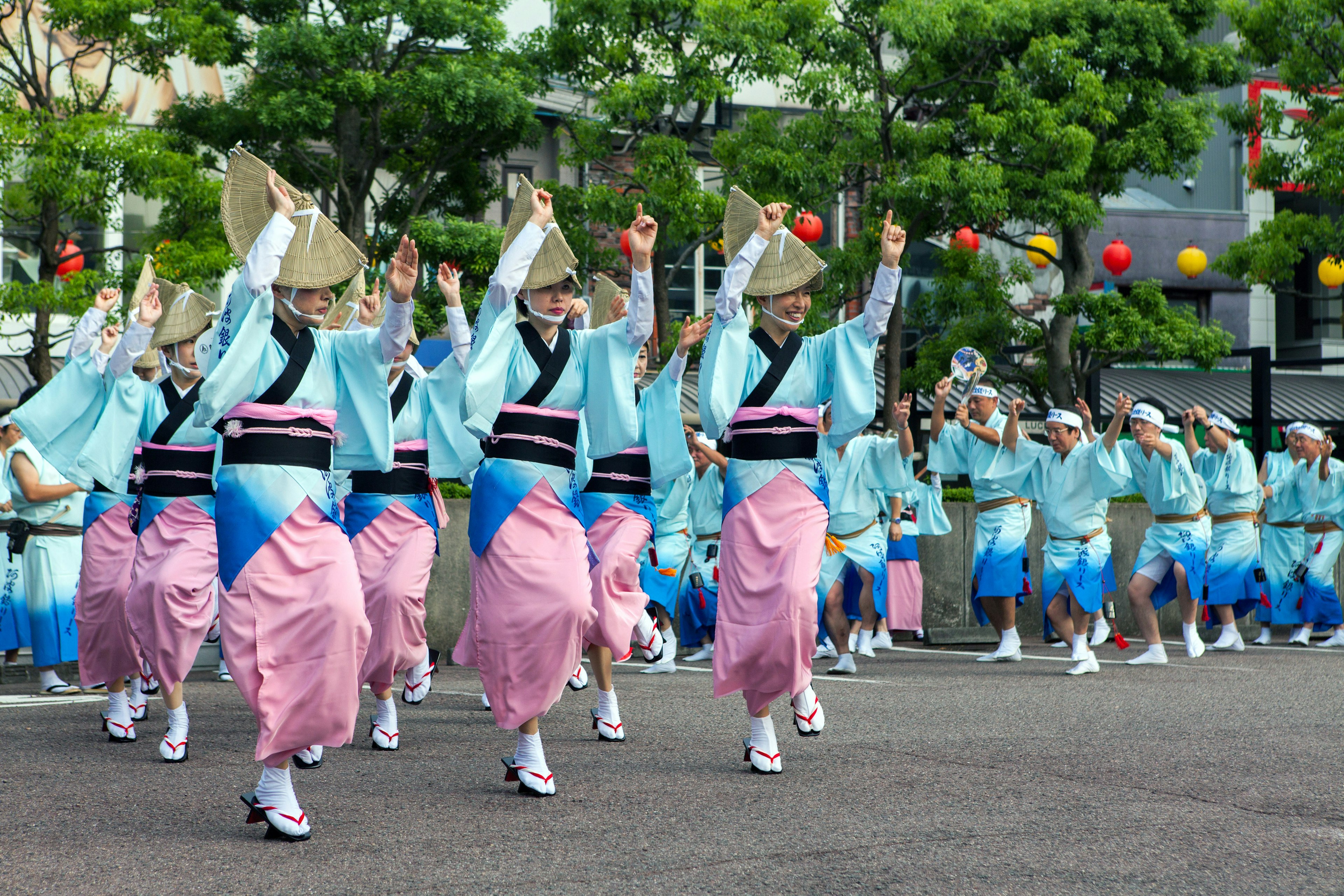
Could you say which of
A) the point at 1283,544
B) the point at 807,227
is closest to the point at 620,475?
the point at 807,227

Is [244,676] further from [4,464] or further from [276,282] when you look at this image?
[4,464]

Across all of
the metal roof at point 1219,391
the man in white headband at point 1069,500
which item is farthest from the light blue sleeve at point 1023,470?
the metal roof at point 1219,391

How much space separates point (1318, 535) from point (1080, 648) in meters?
4.53

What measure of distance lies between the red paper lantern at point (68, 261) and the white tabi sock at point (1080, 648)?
31.4ft

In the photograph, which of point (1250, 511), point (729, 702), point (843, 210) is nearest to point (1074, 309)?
point (1250, 511)

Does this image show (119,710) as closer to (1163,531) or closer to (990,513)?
(990,513)

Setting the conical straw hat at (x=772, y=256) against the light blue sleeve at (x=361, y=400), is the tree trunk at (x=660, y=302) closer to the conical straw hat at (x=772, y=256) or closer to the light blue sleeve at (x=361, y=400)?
the conical straw hat at (x=772, y=256)

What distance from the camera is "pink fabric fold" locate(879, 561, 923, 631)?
11.5 metres

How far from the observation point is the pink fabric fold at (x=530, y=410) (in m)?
5.23

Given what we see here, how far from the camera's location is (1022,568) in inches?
399

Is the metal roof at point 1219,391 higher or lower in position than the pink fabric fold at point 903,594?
higher

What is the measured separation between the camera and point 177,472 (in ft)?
19.7

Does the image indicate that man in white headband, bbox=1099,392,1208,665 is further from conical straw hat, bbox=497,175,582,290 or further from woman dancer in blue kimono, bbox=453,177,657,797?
conical straw hat, bbox=497,175,582,290

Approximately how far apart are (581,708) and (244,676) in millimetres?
3357
